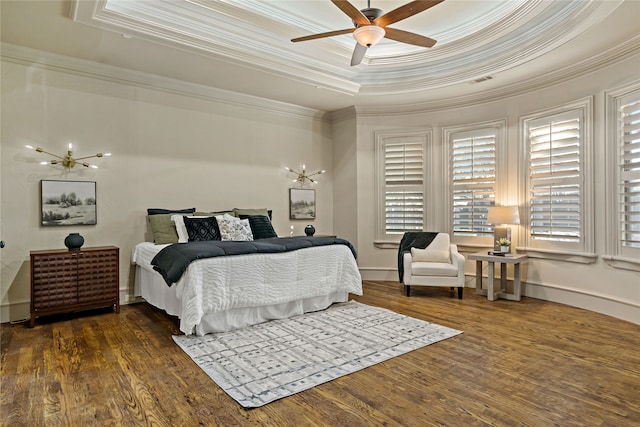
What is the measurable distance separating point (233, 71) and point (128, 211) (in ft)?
6.98

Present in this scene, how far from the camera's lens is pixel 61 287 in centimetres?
396

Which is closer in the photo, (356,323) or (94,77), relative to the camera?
(356,323)

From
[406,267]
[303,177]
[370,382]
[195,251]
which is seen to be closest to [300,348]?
[370,382]

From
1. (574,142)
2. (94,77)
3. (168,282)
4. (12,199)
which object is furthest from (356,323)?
(94,77)

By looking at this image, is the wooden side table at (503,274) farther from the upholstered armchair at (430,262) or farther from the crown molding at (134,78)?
the crown molding at (134,78)

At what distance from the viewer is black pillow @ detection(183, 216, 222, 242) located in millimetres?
4469

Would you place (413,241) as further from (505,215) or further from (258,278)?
(258,278)

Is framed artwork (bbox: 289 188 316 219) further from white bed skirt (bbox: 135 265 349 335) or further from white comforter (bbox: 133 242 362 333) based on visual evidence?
white bed skirt (bbox: 135 265 349 335)

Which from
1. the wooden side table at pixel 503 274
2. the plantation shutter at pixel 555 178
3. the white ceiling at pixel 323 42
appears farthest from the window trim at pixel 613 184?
the wooden side table at pixel 503 274

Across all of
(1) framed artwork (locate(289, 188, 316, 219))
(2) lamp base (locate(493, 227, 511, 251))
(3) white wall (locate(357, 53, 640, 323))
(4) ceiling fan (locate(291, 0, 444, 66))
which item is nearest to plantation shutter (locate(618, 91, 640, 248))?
(3) white wall (locate(357, 53, 640, 323))

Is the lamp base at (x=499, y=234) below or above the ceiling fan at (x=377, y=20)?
below

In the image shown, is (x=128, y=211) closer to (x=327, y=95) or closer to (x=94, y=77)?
(x=94, y=77)

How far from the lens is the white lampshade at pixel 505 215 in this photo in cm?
490

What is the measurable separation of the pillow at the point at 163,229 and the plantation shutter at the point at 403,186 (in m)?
3.28
